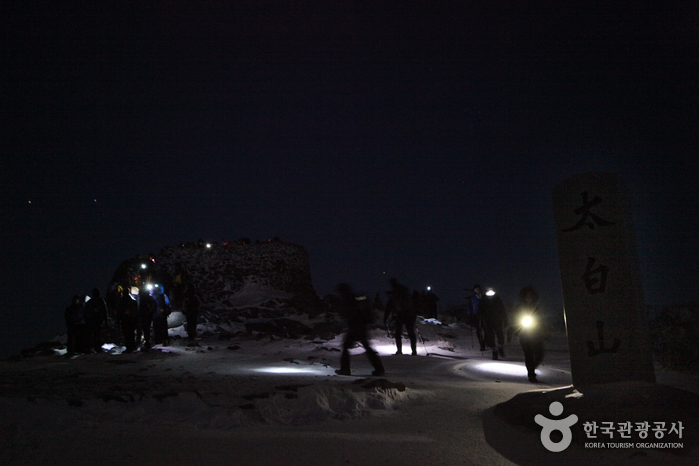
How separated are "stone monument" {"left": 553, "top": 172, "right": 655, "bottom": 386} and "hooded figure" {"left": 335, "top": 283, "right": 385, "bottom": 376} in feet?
12.2

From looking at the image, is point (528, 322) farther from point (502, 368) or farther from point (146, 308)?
point (146, 308)

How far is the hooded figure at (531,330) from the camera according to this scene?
321 inches

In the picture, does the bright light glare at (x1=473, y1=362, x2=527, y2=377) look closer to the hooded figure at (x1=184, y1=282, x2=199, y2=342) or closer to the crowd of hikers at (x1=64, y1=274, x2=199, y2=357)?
the crowd of hikers at (x1=64, y1=274, x2=199, y2=357)

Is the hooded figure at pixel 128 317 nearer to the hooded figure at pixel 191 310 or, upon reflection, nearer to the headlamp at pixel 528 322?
the hooded figure at pixel 191 310

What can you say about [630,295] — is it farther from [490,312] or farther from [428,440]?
[490,312]

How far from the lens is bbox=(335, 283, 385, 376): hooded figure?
27.2 feet

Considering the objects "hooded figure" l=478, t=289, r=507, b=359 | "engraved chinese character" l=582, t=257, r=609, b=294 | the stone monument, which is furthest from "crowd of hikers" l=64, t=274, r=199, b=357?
"engraved chinese character" l=582, t=257, r=609, b=294

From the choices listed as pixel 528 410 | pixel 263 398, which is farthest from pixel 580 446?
pixel 263 398

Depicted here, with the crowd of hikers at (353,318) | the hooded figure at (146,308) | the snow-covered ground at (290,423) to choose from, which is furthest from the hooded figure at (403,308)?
the hooded figure at (146,308)

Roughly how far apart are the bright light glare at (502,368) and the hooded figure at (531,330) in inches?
37.0

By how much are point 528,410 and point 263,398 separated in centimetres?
313

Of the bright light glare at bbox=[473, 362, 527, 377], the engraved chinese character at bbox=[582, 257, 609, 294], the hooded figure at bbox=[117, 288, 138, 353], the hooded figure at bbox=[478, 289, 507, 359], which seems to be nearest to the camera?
the engraved chinese character at bbox=[582, 257, 609, 294]

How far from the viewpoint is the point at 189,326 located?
14781mm

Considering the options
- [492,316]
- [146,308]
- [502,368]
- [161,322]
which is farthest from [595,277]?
[161,322]
